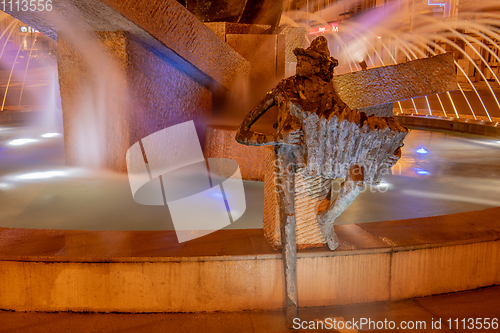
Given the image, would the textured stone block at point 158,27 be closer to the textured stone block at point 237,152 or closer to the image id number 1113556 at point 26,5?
the image id number 1113556 at point 26,5

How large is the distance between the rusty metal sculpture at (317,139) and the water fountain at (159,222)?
11.0 inches

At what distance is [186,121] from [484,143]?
4.94 metres

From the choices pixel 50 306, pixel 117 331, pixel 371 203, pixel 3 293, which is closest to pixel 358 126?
pixel 117 331

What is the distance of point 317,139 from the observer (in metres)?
2.12

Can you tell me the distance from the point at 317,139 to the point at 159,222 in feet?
6.20

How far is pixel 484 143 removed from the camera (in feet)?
24.0

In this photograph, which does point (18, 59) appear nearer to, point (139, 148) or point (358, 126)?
point (139, 148)

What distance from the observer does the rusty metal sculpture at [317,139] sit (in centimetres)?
206

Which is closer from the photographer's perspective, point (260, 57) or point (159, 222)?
point (159, 222)
